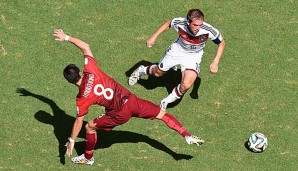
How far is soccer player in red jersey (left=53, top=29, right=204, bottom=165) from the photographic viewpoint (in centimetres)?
1366

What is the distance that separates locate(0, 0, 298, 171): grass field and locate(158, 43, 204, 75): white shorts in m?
0.88

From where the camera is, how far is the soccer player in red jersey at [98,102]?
13664mm

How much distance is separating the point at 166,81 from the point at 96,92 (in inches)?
157

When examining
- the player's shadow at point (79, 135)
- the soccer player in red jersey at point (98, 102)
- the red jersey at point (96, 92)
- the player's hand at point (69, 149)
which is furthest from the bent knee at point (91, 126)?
the player's shadow at point (79, 135)


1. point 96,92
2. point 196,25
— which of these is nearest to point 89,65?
point 96,92

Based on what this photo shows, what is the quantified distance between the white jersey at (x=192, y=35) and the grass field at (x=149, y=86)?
1393 millimetres

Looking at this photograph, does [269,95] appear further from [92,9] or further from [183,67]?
[92,9]

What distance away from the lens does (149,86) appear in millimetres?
17219

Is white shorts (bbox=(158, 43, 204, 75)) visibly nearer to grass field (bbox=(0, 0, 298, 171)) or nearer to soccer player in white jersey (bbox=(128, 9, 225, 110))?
soccer player in white jersey (bbox=(128, 9, 225, 110))

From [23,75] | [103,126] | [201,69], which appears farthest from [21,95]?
[201,69]

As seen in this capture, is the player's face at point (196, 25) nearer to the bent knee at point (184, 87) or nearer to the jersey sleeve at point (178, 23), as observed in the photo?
the jersey sleeve at point (178, 23)

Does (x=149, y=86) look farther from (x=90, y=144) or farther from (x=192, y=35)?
(x=90, y=144)

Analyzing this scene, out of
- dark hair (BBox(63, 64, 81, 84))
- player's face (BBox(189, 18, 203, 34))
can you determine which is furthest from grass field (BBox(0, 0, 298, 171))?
dark hair (BBox(63, 64, 81, 84))

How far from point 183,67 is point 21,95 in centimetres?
401
